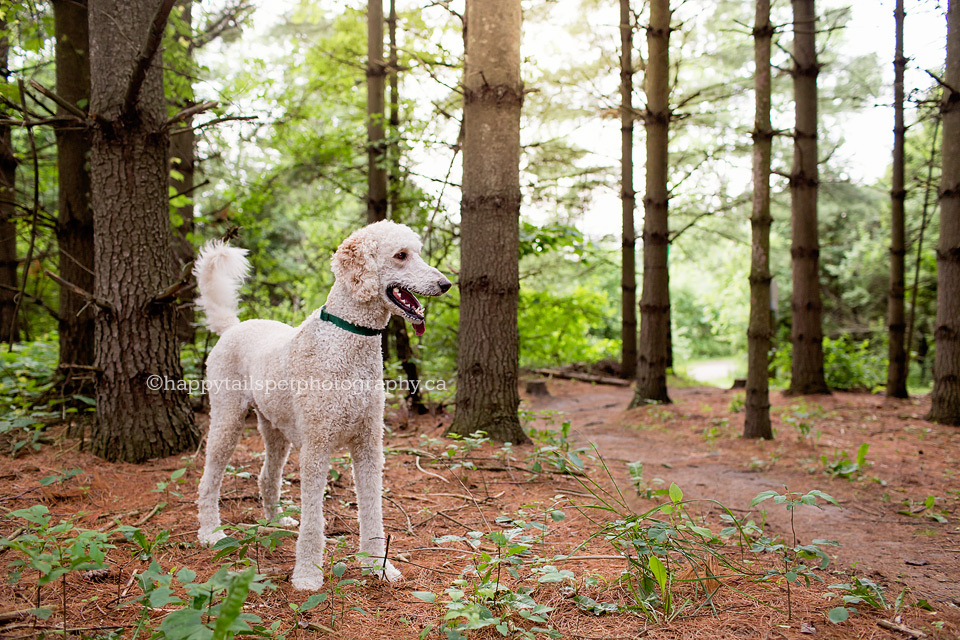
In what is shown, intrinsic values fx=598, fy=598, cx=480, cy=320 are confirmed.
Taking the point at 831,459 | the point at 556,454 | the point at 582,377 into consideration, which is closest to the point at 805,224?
the point at 582,377

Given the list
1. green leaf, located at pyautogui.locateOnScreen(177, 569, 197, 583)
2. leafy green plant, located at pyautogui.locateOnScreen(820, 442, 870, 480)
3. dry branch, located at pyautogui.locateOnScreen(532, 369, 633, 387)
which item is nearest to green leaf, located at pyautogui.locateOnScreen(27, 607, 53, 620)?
green leaf, located at pyautogui.locateOnScreen(177, 569, 197, 583)

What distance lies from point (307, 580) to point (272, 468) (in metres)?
0.95

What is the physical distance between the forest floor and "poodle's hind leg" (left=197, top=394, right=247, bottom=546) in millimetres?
190

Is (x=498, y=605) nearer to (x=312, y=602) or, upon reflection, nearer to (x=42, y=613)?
(x=312, y=602)

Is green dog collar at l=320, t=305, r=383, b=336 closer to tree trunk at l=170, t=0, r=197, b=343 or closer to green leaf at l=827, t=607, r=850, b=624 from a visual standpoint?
green leaf at l=827, t=607, r=850, b=624

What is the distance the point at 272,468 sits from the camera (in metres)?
3.56

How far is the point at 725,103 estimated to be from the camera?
1388 cm

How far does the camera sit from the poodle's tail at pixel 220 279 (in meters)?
3.61

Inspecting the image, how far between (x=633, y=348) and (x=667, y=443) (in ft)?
21.3

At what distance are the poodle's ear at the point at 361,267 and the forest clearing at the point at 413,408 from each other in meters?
0.02

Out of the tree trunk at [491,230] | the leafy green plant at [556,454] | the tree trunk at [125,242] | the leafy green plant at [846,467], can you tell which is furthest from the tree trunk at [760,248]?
the tree trunk at [125,242]

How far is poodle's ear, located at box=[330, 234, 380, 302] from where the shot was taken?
9.23 ft

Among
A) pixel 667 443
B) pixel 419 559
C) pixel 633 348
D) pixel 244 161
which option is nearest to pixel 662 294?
pixel 667 443

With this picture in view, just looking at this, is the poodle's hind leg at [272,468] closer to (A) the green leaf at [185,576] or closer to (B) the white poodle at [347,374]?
(B) the white poodle at [347,374]
